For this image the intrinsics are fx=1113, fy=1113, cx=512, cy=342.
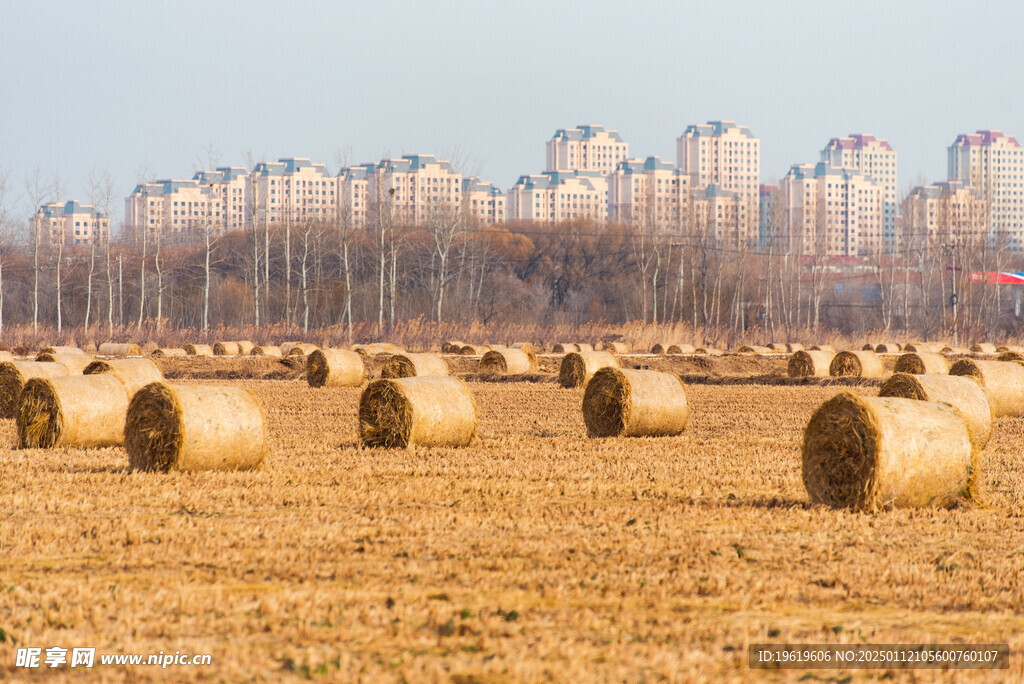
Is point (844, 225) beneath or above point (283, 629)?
above

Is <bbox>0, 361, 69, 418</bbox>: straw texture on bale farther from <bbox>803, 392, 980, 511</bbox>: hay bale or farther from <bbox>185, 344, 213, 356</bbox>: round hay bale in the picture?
<bbox>185, 344, 213, 356</bbox>: round hay bale

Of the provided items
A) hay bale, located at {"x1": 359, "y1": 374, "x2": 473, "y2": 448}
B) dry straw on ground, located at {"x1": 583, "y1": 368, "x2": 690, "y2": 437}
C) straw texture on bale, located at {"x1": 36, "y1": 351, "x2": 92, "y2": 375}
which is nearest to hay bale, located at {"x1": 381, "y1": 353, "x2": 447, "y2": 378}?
straw texture on bale, located at {"x1": 36, "y1": 351, "x2": 92, "y2": 375}

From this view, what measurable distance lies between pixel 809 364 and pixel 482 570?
2246cm

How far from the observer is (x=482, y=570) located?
641cm

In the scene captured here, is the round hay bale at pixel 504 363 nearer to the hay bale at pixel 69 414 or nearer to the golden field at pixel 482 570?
the hay bale at pixel 69 414

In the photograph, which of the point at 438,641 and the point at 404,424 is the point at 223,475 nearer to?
the point at 404,424

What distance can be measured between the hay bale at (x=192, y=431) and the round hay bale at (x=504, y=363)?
56.4ft

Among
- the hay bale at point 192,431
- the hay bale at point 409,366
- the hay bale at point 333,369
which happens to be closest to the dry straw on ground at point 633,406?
the hay bale at point 192,431

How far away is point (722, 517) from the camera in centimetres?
833

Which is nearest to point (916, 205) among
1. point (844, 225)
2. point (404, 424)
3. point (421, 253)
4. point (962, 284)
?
point (962, 284)

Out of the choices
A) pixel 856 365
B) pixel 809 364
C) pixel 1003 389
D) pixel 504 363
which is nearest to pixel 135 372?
pixel 504 363

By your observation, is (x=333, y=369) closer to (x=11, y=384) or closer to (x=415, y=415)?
(x=11, y=384)

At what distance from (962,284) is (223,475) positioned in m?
59.8

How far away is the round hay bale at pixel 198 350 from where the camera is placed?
37.5 m
